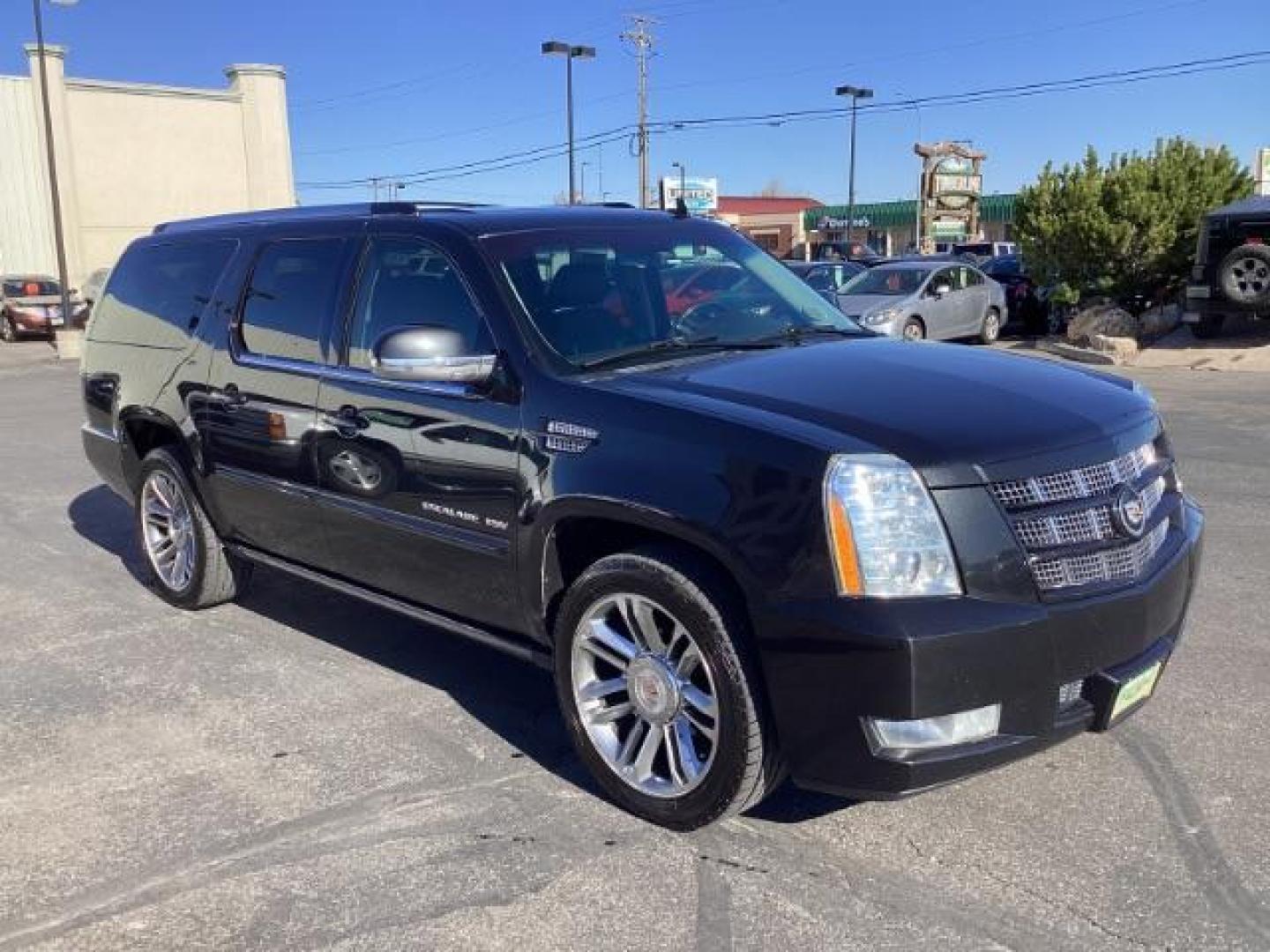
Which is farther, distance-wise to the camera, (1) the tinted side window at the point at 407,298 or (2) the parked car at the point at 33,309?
(2) the parked car at the point at 33,309

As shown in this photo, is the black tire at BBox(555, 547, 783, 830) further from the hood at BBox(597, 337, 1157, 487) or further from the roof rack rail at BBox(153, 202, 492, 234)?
the roof rack rail at BBox(153, 202, 492, 234)

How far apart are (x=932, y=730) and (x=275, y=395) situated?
118 inches

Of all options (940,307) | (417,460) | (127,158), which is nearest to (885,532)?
(417,460)

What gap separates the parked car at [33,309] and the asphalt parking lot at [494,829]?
2543 centimetres

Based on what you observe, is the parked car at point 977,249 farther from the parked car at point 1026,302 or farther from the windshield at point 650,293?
the windshield at point 650,293

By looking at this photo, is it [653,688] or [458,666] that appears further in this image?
[458,666]

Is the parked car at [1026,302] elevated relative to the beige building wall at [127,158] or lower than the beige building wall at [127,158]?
lower

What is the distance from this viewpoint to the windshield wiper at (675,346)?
3852 millimetres

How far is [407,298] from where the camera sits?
428 cm

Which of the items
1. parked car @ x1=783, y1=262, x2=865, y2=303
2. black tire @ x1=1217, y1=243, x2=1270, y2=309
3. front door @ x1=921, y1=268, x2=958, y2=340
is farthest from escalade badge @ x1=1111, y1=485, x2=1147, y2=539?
parked car @ x1=783, y1=262, x2=865, y2=303

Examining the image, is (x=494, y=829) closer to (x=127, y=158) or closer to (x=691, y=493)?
(x=691, y=493)

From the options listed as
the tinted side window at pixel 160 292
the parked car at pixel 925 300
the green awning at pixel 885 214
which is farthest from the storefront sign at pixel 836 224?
the tinted side window at pixel 160 292

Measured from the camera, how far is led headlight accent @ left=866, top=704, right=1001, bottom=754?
293cm

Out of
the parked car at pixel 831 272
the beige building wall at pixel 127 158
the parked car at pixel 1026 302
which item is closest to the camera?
the parked car at pixel 831 272
